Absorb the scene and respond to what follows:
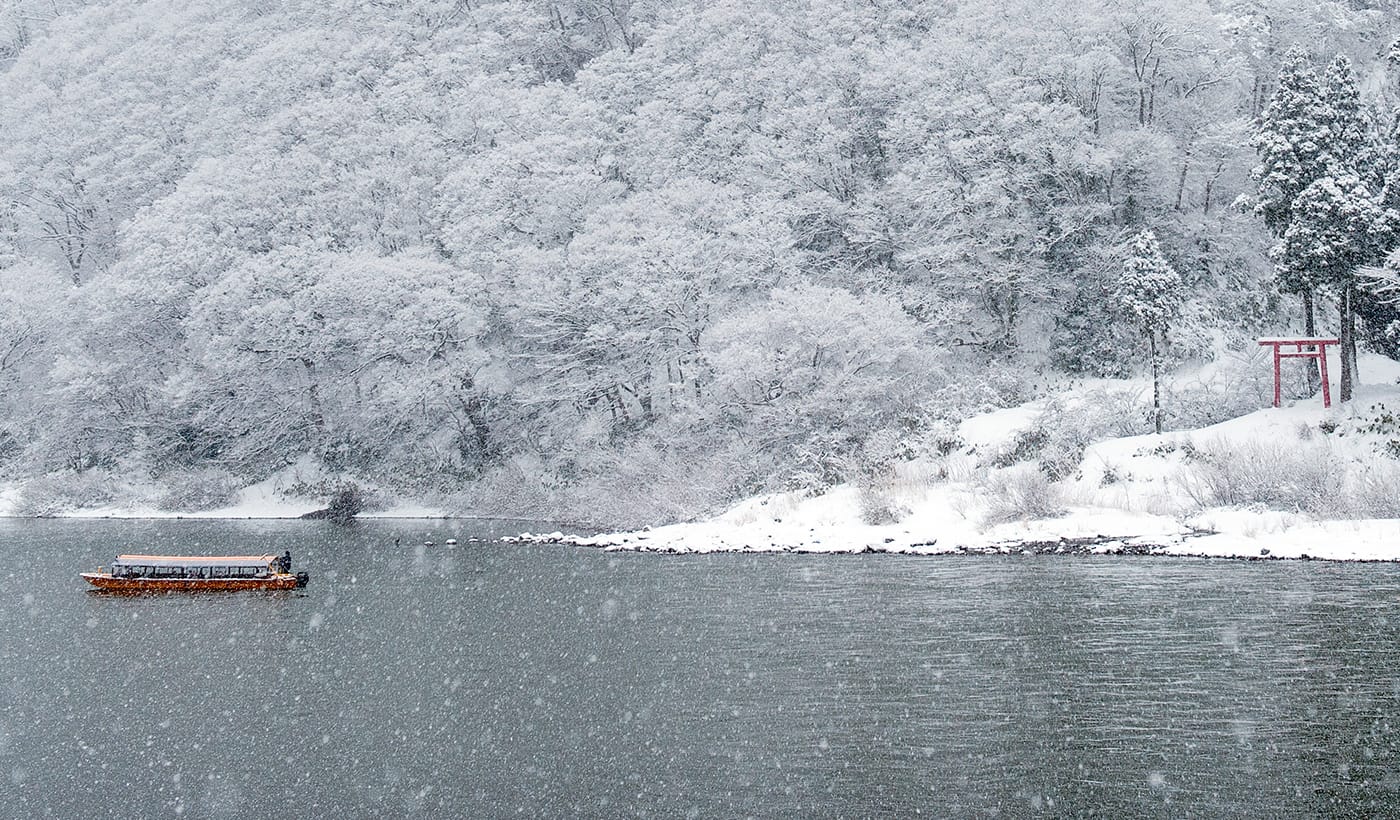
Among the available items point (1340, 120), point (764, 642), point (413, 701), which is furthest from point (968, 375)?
point (413, 701)

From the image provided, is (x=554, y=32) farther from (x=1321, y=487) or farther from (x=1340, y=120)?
(x=1321, y=487)

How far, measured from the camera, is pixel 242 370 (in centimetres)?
4925

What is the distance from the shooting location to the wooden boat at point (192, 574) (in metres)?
27.6

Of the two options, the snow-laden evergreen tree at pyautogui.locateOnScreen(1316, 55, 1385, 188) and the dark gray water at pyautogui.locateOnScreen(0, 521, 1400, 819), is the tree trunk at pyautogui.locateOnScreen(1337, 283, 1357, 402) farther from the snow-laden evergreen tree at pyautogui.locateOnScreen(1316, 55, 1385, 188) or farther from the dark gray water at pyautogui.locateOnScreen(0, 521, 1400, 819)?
the dark gray water at pyautogui.locateOnScreen(0, 521, 1400, 819)

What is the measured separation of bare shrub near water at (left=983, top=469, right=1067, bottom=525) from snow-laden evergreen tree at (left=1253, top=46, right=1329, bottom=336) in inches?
376

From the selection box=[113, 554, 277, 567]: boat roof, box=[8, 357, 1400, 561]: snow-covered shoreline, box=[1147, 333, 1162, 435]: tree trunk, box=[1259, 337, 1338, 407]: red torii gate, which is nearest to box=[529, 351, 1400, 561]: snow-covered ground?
box=[8, 357, 1400, 561]: snow-covered shoreline

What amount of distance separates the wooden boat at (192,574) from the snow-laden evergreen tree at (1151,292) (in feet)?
80.4

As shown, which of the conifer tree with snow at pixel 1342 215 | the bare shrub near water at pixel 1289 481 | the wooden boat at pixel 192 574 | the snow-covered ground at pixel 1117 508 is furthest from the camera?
the conifer tree with snow at pixel 1342 215

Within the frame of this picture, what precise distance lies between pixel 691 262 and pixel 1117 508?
2001cm

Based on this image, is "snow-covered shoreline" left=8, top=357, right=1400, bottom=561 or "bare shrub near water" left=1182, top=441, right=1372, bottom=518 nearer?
"snow-covered shoreline" left=8, top=357, right=1400, bottom=561

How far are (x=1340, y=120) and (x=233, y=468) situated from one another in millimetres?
45470

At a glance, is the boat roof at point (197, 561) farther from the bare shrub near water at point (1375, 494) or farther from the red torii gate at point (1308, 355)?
the red torii gate at point (1308, 355)

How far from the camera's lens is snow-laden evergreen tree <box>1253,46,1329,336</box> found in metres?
31.0

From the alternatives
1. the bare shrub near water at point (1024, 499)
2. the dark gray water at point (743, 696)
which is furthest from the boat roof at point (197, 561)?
the bare shrub near water at point (1024, 499)
